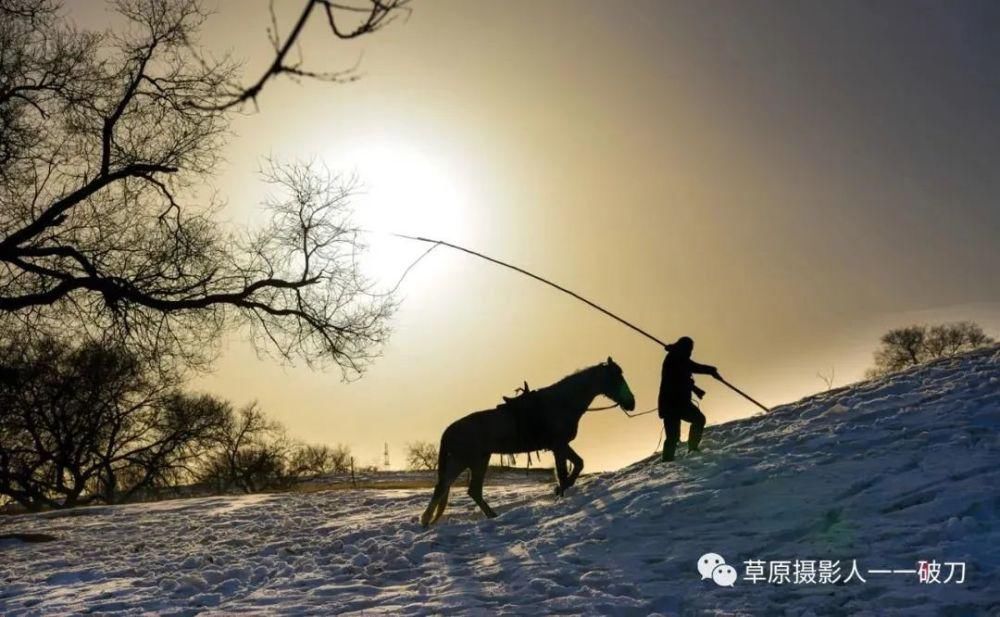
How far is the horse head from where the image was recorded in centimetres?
1491

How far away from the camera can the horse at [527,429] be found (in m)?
13.3

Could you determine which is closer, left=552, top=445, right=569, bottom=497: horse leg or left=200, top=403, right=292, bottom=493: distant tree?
left=552, top=445, right=569, bottom=497: horse leg

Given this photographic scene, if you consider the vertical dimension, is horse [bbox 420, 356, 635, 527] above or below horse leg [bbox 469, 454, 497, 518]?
above

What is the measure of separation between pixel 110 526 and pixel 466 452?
8792 millimetres

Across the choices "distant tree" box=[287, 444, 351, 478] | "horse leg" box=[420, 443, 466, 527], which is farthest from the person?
"distant tree" box=[287, 444, 351, 478]

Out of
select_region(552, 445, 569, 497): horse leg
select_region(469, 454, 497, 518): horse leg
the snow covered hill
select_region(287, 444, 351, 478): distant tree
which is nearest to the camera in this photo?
the snow covered hill

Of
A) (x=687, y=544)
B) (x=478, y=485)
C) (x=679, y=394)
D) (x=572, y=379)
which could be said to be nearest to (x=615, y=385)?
(x=572, y=379)

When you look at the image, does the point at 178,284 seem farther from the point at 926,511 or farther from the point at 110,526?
the point at 926,511

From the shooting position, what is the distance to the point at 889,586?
23.6 ft

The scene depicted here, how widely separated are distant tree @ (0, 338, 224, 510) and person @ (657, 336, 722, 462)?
2590 centimetres

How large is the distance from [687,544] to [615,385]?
19.5 feet

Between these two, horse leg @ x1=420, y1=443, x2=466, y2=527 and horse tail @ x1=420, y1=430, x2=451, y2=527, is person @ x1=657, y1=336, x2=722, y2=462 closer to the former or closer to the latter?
horse leg @ x1=420, y1=443, x2=466, y2=527

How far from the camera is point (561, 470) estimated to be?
14.0 m

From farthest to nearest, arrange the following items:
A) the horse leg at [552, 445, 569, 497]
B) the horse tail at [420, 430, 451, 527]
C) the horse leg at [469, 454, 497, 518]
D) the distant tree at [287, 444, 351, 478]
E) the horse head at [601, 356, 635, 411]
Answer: the distant tree at [287, 444, 351, 478] → the horse head at [601, 356, 635, 411] → the horse leg at [552, 445, 569, 497] → the horse leg at [469, 454, 497, 518] → the horse tail at [420, 430, 451, 527]
